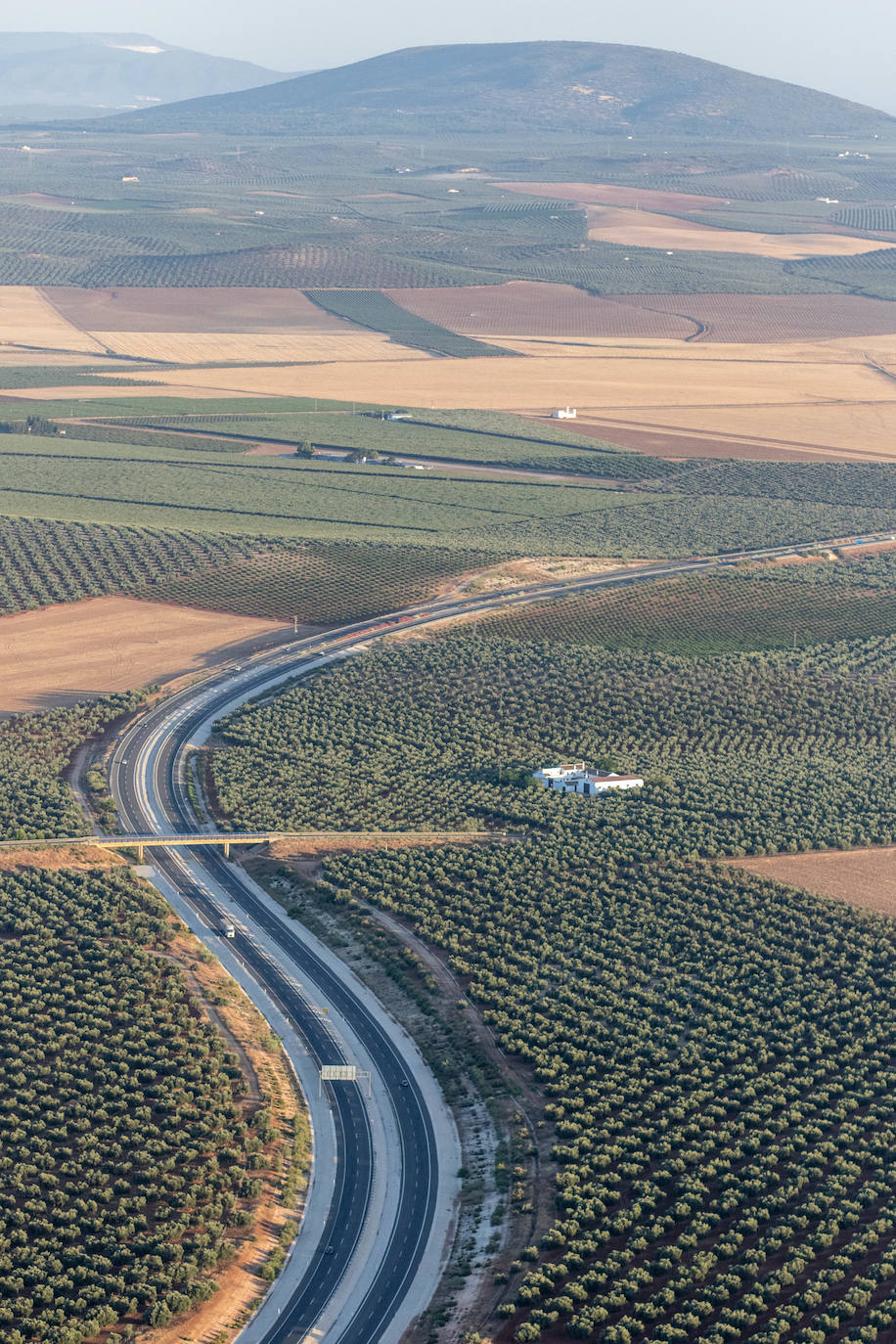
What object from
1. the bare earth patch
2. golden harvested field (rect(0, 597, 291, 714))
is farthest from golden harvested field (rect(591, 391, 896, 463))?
the bare earth patch

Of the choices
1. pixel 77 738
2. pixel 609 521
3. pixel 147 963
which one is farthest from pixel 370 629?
pixel 147 963

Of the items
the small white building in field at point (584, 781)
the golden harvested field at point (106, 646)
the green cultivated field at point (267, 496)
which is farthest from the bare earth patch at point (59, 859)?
the green cultivated field at point (267, 496)

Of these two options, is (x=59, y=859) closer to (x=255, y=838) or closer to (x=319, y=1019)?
(x=255, y=838)

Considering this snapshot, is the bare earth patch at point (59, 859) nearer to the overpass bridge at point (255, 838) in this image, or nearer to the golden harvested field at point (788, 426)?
the overpass bridge at point (255, 838)

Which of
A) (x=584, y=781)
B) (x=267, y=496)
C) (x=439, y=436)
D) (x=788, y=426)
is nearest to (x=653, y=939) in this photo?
(x=584, y=781)

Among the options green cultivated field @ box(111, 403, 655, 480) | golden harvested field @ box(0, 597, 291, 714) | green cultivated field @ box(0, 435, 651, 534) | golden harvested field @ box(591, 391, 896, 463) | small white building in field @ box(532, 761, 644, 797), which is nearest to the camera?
small white building in field @ box(532, 761, 644, 797)

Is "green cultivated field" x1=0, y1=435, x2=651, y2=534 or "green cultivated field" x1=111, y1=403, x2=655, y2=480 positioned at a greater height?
"green cultivated field" x1=111, y1=403, x2=655, y2=480

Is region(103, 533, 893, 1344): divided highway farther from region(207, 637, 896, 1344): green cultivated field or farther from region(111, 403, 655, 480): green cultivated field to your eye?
region(111, 403, 655, 480): green cultivated field
